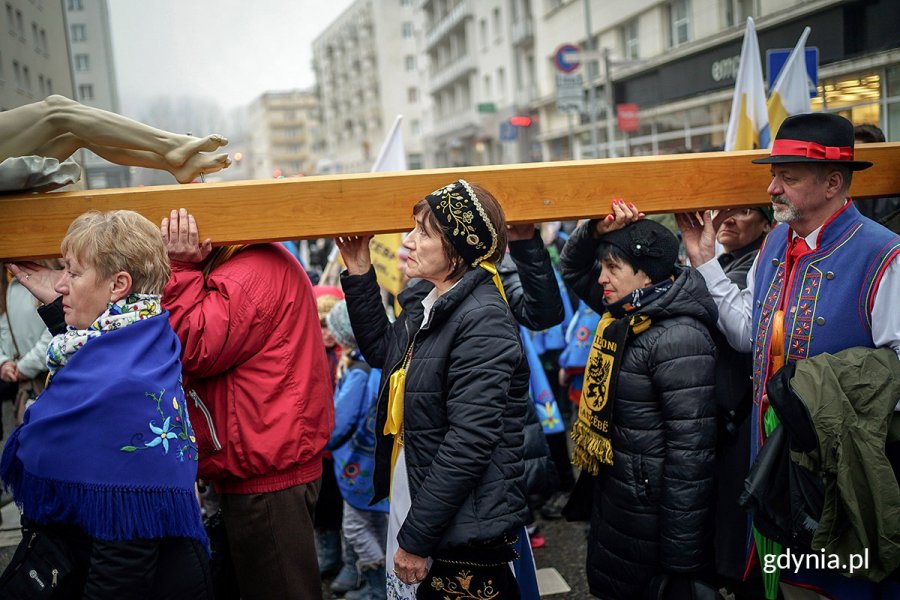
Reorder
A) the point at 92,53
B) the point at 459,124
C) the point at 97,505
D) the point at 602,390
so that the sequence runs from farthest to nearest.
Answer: the point at 459,124 → the point at 92,53 → the point at 602,390 → the point at 97,505

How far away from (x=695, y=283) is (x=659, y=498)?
0.86 metres

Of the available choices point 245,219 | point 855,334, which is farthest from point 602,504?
point 245,219

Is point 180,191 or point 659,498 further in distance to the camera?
point 659,498

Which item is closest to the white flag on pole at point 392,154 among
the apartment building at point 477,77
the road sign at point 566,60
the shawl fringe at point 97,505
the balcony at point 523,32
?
the shawl fringe at point 97,505

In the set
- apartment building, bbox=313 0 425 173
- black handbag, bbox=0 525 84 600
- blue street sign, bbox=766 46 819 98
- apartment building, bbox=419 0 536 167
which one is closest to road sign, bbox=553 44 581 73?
blue street sign, bbox=766 46 819 98

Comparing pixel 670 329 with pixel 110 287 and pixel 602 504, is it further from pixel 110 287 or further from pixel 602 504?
pixel 110 287

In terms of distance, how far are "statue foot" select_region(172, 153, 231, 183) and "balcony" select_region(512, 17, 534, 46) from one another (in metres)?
28.4

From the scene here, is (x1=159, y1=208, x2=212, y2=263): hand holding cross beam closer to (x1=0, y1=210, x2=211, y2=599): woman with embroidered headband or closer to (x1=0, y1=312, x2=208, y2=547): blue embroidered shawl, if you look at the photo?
(x1=0, y1=210, x2=211, y2=599): woman with embroidered headband

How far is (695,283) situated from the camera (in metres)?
2.78

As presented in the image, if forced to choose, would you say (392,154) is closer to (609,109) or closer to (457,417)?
(457,417)

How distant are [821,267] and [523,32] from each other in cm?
3122

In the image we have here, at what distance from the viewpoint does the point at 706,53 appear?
8484mm

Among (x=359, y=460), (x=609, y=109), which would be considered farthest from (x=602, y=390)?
(x=609, y=109)

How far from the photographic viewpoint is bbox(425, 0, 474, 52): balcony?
4312 centimetres
